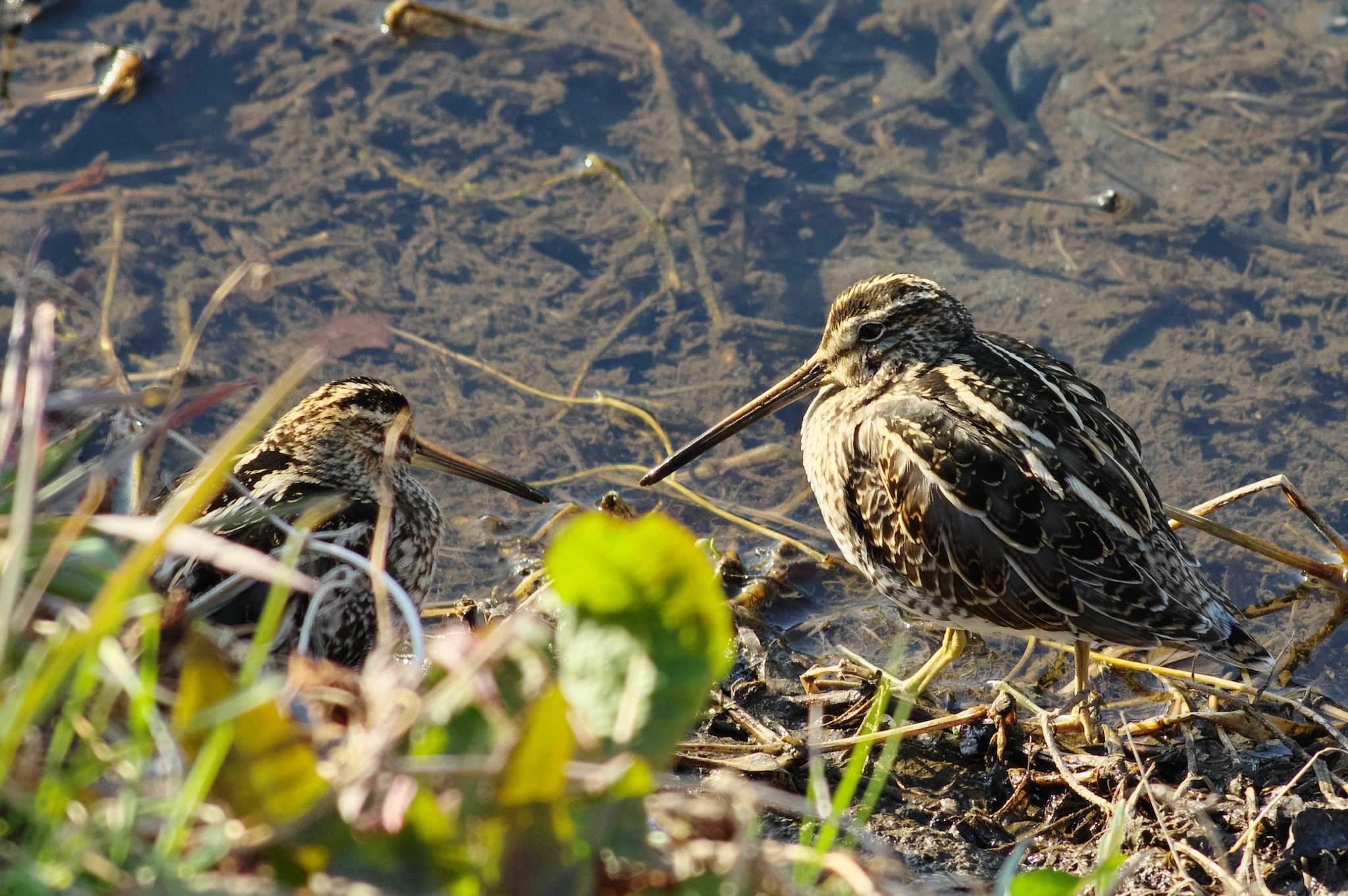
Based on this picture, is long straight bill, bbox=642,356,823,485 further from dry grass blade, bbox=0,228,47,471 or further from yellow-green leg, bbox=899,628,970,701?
dry grass blade, bbox=0,228,47,471

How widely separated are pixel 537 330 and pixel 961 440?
2526 mm

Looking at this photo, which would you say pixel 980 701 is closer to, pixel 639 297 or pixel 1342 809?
pixel 1342 809

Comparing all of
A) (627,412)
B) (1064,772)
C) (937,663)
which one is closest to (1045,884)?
(1064,772)

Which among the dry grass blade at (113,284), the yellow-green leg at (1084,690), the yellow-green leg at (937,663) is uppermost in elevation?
the dry grass blade at (113,284)

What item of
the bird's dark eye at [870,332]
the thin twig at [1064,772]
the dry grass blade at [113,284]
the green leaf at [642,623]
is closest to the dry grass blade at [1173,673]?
the thin twig at [1064,772]

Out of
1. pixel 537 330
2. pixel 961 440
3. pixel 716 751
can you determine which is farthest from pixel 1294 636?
pixel 537 330

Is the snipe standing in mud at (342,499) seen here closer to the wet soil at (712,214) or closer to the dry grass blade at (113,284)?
the wet soil at (712,214)

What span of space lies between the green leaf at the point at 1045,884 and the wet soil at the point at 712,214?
91.6 inches

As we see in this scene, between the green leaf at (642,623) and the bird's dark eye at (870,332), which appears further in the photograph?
the bird's dark eye at (870,332)

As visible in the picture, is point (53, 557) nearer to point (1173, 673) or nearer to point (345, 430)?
point (345, 430)

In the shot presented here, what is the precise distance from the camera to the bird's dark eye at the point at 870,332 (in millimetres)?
4398

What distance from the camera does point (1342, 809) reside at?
10.6 ft

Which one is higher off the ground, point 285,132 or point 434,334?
point 285,132

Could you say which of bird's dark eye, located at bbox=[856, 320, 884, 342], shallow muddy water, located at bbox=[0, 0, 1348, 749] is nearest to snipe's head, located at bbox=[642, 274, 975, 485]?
bird's dark eye, located at bbox=[856, 320, 884, 342]
